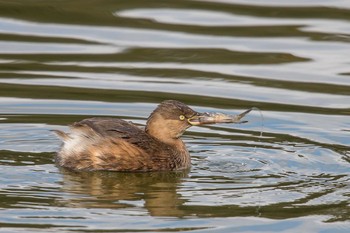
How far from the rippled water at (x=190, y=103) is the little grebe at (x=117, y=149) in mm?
143

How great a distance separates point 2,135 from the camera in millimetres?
12383

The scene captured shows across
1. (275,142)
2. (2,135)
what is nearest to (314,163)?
(275,142)

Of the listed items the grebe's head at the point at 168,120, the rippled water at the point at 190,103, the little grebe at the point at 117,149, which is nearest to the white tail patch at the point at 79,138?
the little grebe at the point at 117,149

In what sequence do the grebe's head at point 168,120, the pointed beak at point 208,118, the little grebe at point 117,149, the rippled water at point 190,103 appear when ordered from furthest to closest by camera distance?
1. the pointed beak at point 208,118
2. the grebe's head at point 168,120
3. the little grebe at point 117,149
4. the rippled water at point 190,103

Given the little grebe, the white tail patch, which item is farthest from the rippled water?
the white tail patch

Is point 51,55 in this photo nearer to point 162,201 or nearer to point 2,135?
point 2,135

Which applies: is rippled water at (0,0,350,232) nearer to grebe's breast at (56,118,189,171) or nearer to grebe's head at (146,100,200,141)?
grebe's breast at (56,118,189,171)

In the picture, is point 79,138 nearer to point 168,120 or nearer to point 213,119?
point 168,120

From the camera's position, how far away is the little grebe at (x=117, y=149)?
11.4m

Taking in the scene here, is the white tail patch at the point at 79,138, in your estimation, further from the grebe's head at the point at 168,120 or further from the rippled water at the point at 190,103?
the grebe's head at the point at 168,120

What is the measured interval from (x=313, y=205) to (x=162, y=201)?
1233 mm

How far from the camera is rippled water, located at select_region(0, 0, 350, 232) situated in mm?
9969

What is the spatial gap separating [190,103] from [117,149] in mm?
2659

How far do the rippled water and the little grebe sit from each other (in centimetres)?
14
